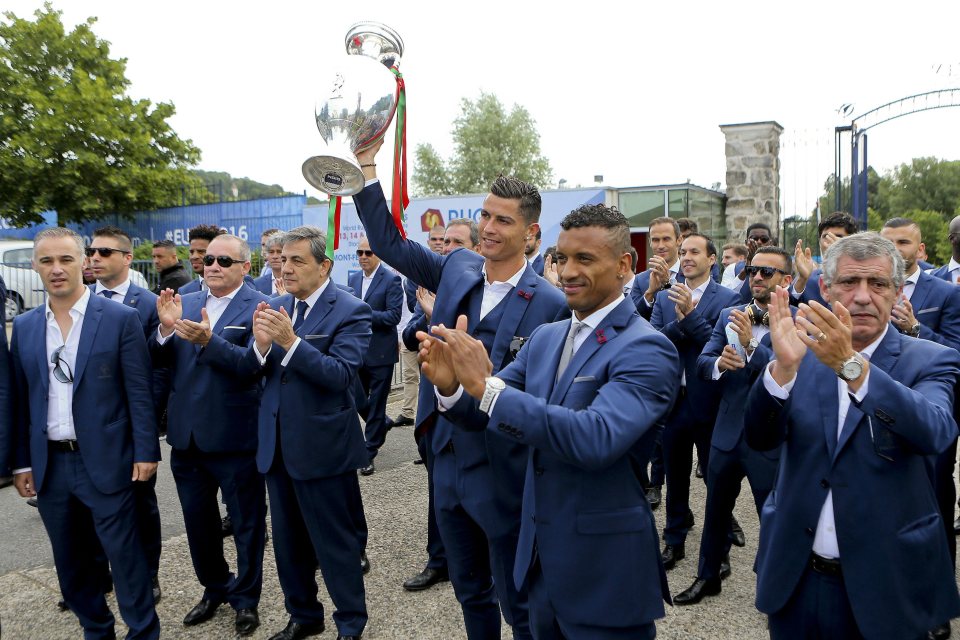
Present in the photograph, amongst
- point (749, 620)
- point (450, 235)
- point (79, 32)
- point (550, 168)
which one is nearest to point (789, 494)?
point (749, 620)

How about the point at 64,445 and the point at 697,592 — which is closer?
the point at 64,445

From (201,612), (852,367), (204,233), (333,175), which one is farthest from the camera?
(204,233)

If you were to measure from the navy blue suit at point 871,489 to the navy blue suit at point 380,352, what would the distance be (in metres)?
5.68

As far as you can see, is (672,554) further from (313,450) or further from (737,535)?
(313,450)

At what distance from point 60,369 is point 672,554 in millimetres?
3875

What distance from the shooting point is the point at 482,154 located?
128 ft

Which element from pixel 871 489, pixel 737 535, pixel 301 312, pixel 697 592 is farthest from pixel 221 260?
pixel 737 535

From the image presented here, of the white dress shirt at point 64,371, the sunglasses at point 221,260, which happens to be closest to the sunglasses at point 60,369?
the white dress shirt at point 64,371

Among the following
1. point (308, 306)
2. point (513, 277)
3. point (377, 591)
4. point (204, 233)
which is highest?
point (204, 233)

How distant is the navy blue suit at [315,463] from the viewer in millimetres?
4086

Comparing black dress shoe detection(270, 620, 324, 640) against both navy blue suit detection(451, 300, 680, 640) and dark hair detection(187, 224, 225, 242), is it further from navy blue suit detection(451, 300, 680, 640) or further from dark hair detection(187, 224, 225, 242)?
dark hair detection(187, 224, 225, 242)

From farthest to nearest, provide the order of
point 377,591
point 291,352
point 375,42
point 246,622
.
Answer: point 377,591 < point 246,622 < point 291,352 < point 375,42

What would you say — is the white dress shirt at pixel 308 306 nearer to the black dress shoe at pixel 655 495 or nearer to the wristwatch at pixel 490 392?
the wristwatch at pixel 490 392

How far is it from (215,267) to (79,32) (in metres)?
24.9
